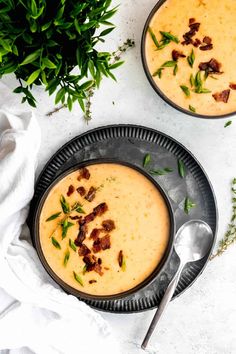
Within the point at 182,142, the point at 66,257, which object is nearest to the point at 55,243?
the point at 66,257

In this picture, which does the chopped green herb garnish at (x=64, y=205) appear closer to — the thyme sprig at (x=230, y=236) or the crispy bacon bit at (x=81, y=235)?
the crispy bacon bit at (x=81, y=235)

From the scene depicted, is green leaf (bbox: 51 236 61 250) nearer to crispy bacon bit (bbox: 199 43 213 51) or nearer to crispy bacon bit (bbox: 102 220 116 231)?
crispy bacon bit (bbox: 102 220 116 231)

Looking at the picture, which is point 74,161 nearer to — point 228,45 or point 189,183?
point 189,183

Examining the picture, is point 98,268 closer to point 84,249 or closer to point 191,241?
point 84,249

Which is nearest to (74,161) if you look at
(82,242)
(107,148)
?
(107,148)

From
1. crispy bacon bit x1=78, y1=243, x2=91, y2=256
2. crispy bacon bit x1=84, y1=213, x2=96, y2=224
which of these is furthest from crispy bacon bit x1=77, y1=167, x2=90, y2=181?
crispy bacon bit x1=78, y1=243, x2=91, y2=256

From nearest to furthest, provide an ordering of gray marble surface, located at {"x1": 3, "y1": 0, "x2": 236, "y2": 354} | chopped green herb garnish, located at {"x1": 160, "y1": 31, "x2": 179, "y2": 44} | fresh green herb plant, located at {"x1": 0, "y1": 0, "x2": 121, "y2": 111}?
1. fresh green herb plant, located at {"x1": 0, "y1": 0, "x2": 121, "y2": 111}
2. chopped green herb garnish, located at {"x1": 160, "y1": 31, "x2": 179, "y2": 44}
3. gray marble surface, located at {"x1": 3, "y1": 0, "x2": 236, "y2": 354}
